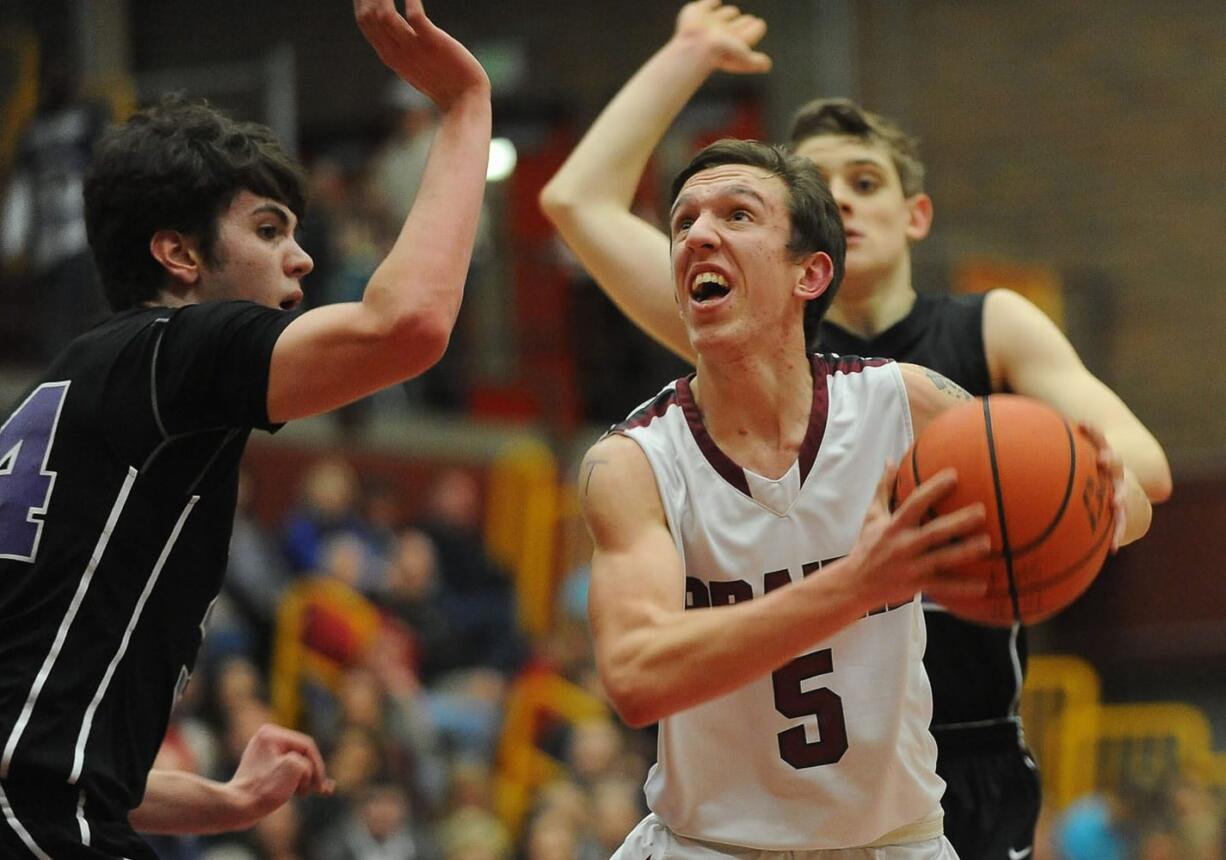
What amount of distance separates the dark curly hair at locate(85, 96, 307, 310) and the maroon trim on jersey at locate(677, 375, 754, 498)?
100 centimetres

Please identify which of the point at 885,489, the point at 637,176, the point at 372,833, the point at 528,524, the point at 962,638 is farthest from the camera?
the point at 528,524

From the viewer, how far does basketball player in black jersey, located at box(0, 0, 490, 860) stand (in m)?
3.41

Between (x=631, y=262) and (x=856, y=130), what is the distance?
31.8 inches

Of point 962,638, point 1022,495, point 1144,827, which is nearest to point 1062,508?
point 1022,495

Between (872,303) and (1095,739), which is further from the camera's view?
(1095,739)

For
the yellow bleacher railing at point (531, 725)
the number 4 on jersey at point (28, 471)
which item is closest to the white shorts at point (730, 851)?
the number 4 on jersey at point (28, 471)

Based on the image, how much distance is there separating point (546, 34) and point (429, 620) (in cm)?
873

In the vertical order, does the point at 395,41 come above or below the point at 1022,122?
below

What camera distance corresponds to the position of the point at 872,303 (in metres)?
5.20

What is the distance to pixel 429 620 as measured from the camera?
36.9 ft

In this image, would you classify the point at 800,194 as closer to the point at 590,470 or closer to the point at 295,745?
the point at 590,470

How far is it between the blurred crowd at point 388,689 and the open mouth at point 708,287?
17.5 ft

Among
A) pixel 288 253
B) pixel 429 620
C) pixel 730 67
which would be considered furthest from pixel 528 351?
pixel 288 253

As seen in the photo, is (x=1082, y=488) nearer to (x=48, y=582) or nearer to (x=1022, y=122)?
(x=48, y=582)
